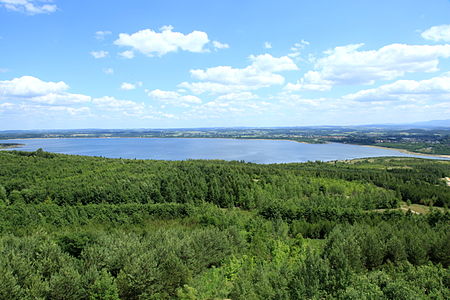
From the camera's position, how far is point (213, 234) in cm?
2331

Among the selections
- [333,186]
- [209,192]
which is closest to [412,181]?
[333,186]

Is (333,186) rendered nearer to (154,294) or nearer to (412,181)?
(412,181)

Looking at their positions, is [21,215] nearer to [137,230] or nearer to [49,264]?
[137,230]

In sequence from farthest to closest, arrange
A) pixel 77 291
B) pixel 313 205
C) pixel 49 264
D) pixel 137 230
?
pixel 313 205 → pixel 137 230 → pixel 49 264 → pixel 77 291

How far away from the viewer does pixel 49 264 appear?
17.1 m

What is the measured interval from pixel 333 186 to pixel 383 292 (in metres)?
39.3

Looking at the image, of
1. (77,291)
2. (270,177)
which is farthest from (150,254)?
(270,177)

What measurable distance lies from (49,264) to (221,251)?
11.8 metres

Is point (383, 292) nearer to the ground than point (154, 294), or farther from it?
farther from it

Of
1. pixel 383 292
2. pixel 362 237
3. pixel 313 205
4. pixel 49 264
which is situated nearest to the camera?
pixel 383 292

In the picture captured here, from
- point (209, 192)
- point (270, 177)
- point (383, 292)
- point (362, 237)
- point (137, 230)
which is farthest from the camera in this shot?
point (270, 177)

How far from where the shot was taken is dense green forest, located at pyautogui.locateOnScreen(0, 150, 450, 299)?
49.3ft

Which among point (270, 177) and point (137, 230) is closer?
point (137, 230)

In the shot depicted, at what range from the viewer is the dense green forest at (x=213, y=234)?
15016mm
